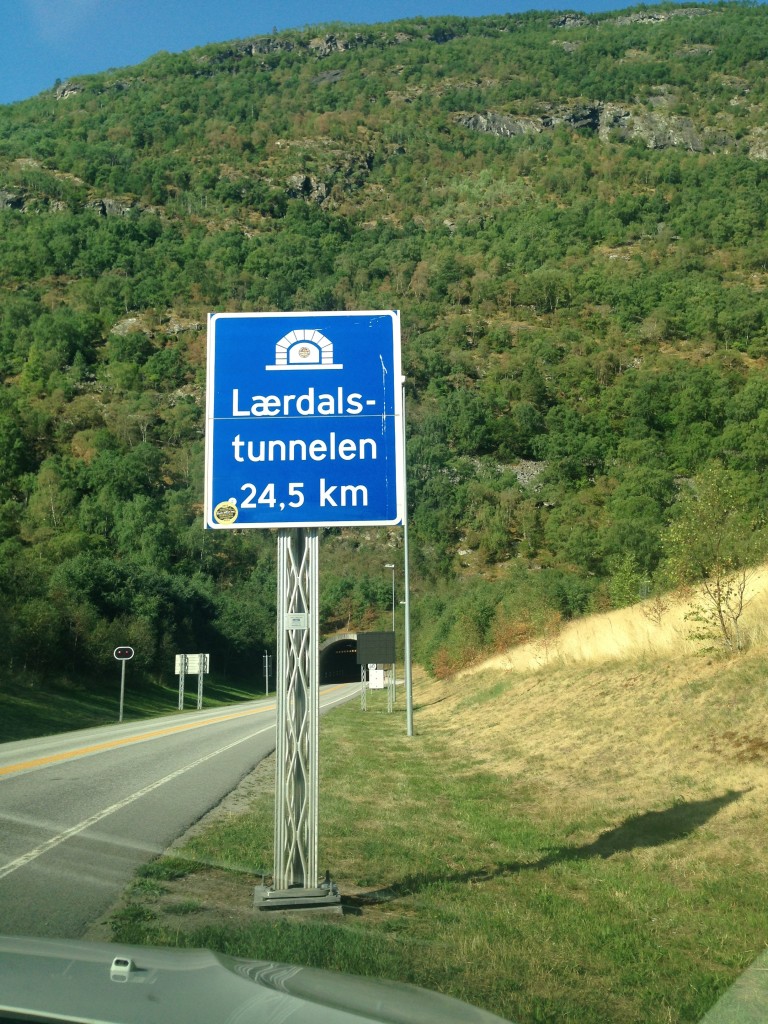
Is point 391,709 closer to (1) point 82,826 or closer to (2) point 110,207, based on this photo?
(1) point 82,826

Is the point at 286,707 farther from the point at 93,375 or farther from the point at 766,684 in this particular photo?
the point at 93,375

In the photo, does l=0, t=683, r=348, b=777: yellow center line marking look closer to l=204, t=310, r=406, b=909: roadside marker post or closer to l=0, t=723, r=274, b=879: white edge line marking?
l=0, t=723, r=274, b=879: white edge line marking

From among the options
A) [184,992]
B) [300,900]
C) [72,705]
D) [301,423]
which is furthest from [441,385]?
[184,992]

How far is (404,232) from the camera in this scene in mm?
185750

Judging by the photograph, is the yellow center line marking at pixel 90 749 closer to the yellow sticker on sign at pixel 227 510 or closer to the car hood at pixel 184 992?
the yellow sticker on sign at pixel 227 510

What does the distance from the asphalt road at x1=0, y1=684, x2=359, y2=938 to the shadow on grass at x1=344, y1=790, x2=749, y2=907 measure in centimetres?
218

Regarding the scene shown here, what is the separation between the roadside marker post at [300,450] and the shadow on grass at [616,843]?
999 millimetres

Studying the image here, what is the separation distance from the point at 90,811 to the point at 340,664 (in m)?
88.0

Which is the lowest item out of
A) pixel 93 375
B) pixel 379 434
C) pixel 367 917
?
pixel 367 917

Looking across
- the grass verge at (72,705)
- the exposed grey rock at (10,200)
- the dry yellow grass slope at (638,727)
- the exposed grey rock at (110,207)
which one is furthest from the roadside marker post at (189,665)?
the exposed grey rock at (10,200)

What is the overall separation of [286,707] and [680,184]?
6836 inches

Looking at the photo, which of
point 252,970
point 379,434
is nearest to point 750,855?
point 379,434

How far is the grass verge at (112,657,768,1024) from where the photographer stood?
5070 mm

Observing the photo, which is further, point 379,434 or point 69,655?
point 69,655
